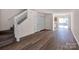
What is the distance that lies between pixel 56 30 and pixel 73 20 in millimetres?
291

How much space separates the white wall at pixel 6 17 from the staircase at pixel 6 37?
6 centimetres

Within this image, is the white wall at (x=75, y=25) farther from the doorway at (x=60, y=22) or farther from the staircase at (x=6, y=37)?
the staircase at (x=6, y=37)

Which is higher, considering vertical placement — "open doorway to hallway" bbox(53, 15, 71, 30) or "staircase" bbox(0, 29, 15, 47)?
"open doorway to hallway" bbox(53, 15, 71, 30)

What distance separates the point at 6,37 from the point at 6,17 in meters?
0.29

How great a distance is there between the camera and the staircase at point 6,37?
1.86 metres

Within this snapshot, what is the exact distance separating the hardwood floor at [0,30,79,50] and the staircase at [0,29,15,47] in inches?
2.2

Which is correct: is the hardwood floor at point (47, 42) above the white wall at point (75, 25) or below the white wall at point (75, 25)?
below

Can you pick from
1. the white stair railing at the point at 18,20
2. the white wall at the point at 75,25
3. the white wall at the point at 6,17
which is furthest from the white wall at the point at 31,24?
the white wall at the point at 75,25

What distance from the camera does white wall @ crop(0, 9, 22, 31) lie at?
6.15ft

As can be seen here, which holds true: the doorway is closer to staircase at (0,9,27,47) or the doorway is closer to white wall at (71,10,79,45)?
white wall at (71,10,79,45)

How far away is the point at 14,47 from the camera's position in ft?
6.09

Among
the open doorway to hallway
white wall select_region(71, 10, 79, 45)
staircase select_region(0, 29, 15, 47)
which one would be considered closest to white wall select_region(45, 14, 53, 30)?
the open doorway to hallway
